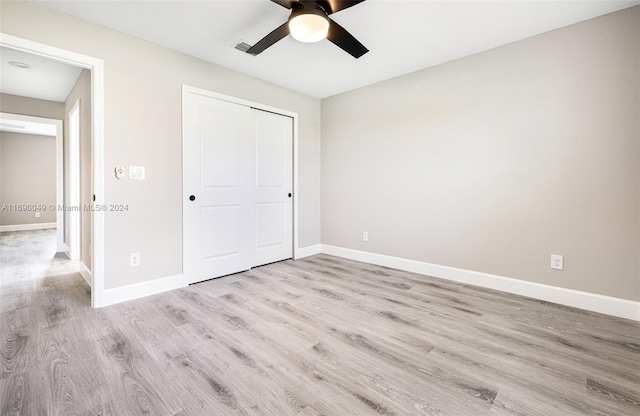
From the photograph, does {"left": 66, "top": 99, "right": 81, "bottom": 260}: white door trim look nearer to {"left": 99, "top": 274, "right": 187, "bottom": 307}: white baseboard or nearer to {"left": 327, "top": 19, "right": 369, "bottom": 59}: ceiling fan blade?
{"left": 99, "top": 274, "right": 187, "bottom": 307}: white baseboard

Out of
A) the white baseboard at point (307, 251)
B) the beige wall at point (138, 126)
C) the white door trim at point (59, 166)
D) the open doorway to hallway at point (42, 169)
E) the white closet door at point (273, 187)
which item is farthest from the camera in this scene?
the white door trim at point (59, 166)

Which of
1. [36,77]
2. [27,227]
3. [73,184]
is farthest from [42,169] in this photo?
[36,77]

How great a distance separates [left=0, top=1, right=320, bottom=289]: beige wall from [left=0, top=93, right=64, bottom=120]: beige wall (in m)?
3.06

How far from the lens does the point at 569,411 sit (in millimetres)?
1298

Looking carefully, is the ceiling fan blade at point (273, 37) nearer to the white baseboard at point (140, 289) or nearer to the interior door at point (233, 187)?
the interior door at point (233, 187)

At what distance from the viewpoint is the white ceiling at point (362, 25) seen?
218 centimetres

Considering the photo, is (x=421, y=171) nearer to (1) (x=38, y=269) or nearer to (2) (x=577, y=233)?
(2) (x=577, y=233)

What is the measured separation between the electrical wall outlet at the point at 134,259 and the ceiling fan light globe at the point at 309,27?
247cm

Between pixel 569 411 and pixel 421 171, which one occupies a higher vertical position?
pixel 421 171

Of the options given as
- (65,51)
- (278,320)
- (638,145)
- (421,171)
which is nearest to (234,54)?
(65,51)

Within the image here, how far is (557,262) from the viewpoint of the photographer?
254 centimetres

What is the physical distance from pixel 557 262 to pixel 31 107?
7251 mm

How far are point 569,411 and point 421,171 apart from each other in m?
2.55

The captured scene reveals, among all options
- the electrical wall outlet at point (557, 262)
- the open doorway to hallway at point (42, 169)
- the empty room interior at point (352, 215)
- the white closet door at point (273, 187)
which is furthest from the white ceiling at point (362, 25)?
the electrical wall outlet at point (557, 262)
